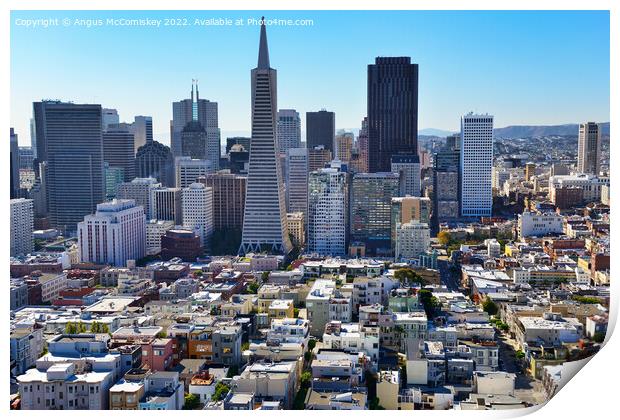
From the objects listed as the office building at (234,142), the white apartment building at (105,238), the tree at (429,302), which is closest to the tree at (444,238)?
the tree at (429,302)

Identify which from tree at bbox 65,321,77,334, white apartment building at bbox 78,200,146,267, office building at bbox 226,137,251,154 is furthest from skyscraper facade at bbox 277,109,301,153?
tree at bbox 65,321,77,334

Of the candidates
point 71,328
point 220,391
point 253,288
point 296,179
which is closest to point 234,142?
point 296,179

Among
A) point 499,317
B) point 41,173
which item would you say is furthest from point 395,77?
point 499,317

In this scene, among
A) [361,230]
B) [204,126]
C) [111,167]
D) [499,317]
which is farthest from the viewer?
[204,126]

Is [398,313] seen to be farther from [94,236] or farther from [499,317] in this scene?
[94,236]

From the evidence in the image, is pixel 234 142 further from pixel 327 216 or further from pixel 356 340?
pixel 356 340

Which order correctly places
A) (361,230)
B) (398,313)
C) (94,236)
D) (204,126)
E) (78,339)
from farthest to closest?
(204,126)
(361,230)
(94,236)
(398,313)
(78,339)
